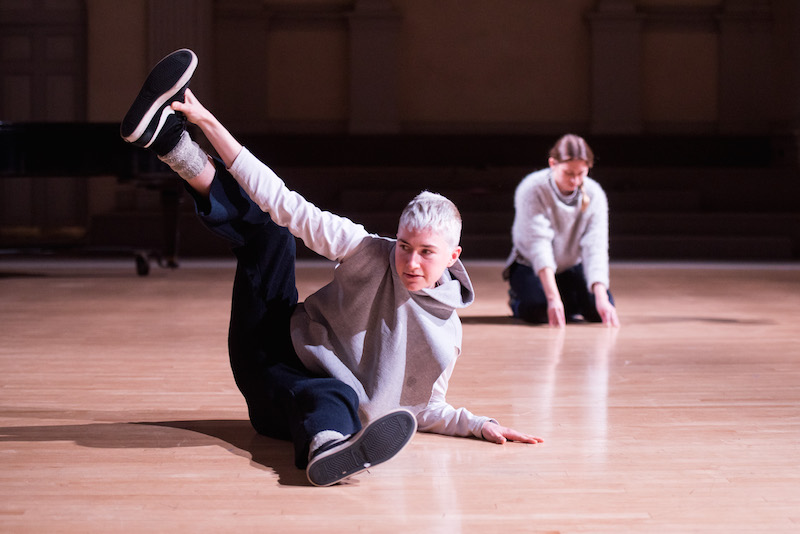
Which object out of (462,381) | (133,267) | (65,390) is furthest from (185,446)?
(133,267)

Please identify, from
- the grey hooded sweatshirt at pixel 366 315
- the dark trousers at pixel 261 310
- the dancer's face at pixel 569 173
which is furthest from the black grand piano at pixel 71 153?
the grey hooded sweatshirt at pixel 366 315

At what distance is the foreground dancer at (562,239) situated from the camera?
3.55 meters

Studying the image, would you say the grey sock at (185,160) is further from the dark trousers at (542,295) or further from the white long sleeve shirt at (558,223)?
the dark trousers at (542,295)

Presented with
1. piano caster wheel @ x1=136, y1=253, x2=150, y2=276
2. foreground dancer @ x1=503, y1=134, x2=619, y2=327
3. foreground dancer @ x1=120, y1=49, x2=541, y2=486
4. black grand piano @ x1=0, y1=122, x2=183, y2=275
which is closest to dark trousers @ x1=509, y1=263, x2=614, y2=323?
foreground dancer @ x1=503, y1=134, x2=619, y2=327

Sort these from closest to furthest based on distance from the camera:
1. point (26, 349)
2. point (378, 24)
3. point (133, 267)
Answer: point (26, 349) → point (133, 267) → point (378, 24)

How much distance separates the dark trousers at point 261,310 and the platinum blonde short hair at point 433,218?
0.29 meters

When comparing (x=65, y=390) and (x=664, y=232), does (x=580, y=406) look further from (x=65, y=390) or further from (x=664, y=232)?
(x=664, y=232)

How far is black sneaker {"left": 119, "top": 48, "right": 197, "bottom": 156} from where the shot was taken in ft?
5.56

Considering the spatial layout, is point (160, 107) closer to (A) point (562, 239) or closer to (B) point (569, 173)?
(B) point (569, 173)

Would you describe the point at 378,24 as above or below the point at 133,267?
above

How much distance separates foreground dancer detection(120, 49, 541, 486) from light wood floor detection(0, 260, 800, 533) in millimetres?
98

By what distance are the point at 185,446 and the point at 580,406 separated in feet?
3.05

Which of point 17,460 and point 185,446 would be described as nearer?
point 17,460

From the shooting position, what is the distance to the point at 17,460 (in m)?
1.77
